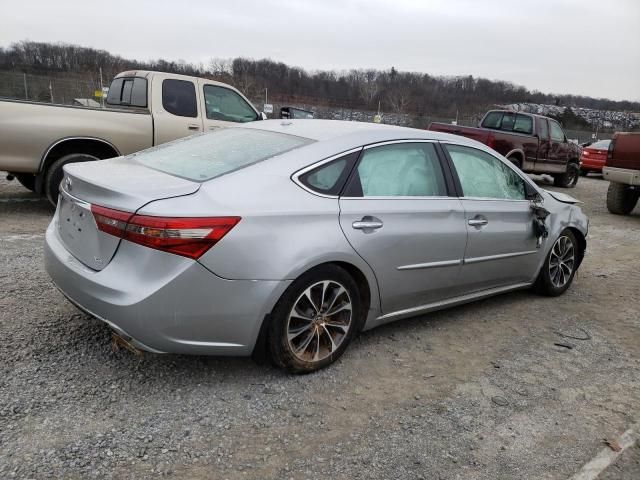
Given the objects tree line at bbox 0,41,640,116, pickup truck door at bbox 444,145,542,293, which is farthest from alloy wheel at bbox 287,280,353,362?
tree line at bbox 0,41,640,116

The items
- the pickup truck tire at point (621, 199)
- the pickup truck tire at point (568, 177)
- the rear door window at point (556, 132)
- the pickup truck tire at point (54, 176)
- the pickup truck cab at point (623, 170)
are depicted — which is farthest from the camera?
the pickup truck tire at point (568, 177)

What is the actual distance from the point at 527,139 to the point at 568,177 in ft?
9.84

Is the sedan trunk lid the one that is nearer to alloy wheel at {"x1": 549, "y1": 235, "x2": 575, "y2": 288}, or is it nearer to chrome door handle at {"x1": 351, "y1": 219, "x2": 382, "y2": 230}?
chrome door handle at {"x1": 351, "y1": 219, "x2": 382, "y2": 230}

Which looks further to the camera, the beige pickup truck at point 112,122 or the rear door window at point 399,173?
the beige pickup truck at point 112,122

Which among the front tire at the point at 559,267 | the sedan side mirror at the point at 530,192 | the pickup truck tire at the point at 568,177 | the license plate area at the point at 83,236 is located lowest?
the pickup truck tire at the point at 568,177

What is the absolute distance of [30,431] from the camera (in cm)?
251

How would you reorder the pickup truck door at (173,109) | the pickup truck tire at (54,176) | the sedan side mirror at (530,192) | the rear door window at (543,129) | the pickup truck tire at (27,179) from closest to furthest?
the sedan side mirror at (530,192)
the pickup truck tire at (54,176)
the pickup truck tire at (27,179)
the pickup truck door at (173,109)
the rear door window at (543,129)

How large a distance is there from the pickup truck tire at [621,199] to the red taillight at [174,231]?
10666 millimetres

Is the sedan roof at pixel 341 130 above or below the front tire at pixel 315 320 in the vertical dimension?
above

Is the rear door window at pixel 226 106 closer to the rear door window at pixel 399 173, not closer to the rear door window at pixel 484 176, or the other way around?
the rear door window at pixel 484 176

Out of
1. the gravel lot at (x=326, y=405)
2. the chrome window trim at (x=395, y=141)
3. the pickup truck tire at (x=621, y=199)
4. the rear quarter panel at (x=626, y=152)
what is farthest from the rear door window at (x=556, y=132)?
the chrome window trim at (x=395, y=141)

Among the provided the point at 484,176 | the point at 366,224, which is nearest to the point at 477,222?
the point at 484,176

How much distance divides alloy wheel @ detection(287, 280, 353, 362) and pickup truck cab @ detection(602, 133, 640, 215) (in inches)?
343

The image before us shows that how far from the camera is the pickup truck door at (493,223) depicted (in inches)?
159
